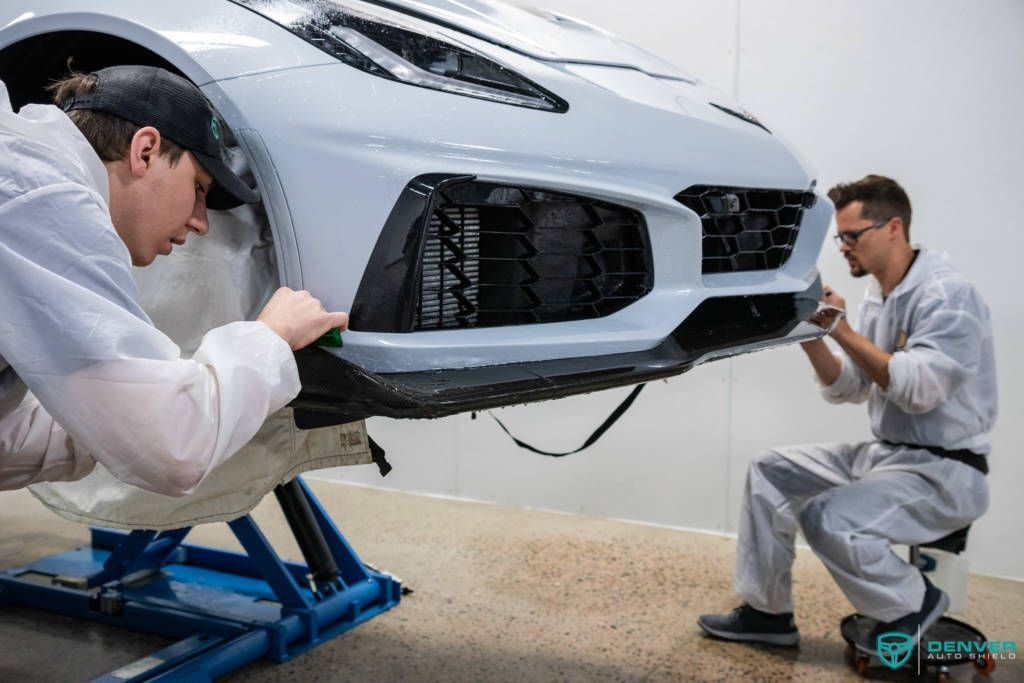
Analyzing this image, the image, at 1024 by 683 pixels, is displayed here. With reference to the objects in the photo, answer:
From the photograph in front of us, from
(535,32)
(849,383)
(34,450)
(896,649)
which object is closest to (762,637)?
(896,649)

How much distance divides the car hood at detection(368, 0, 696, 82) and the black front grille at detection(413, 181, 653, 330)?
26 centimetres

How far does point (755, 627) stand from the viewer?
8.30 ft

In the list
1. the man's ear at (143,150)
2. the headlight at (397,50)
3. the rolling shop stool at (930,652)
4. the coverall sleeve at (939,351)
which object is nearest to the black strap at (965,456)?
the coverall sleeve at (939,351)

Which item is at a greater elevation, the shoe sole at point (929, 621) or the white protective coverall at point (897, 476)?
the white protective coverall at point (897, 476)

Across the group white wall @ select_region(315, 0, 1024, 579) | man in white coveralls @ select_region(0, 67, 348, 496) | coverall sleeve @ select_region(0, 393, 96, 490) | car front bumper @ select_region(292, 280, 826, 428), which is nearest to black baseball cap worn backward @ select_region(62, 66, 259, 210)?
man in white coveralls @ select_region(0, 67, 348, 496)

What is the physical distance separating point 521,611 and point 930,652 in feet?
3.56

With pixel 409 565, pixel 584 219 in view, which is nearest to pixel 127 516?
pixel 584 219

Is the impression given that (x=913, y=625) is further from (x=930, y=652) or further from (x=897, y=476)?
(x=897, y=476)

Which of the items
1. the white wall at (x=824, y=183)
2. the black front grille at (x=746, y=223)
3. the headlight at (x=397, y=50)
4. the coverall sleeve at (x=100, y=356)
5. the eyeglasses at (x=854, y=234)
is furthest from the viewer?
the white wall at (x=824, y=183)

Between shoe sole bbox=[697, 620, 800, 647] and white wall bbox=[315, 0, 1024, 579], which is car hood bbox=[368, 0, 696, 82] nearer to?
white wall bbox=[315, 0, 1024, 579]

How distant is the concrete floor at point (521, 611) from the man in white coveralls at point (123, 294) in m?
1.32

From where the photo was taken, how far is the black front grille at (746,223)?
5.70 ft

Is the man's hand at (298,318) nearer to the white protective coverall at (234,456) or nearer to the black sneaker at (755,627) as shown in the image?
the white protective coverall at (234,456)

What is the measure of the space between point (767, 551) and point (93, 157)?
2007mm
